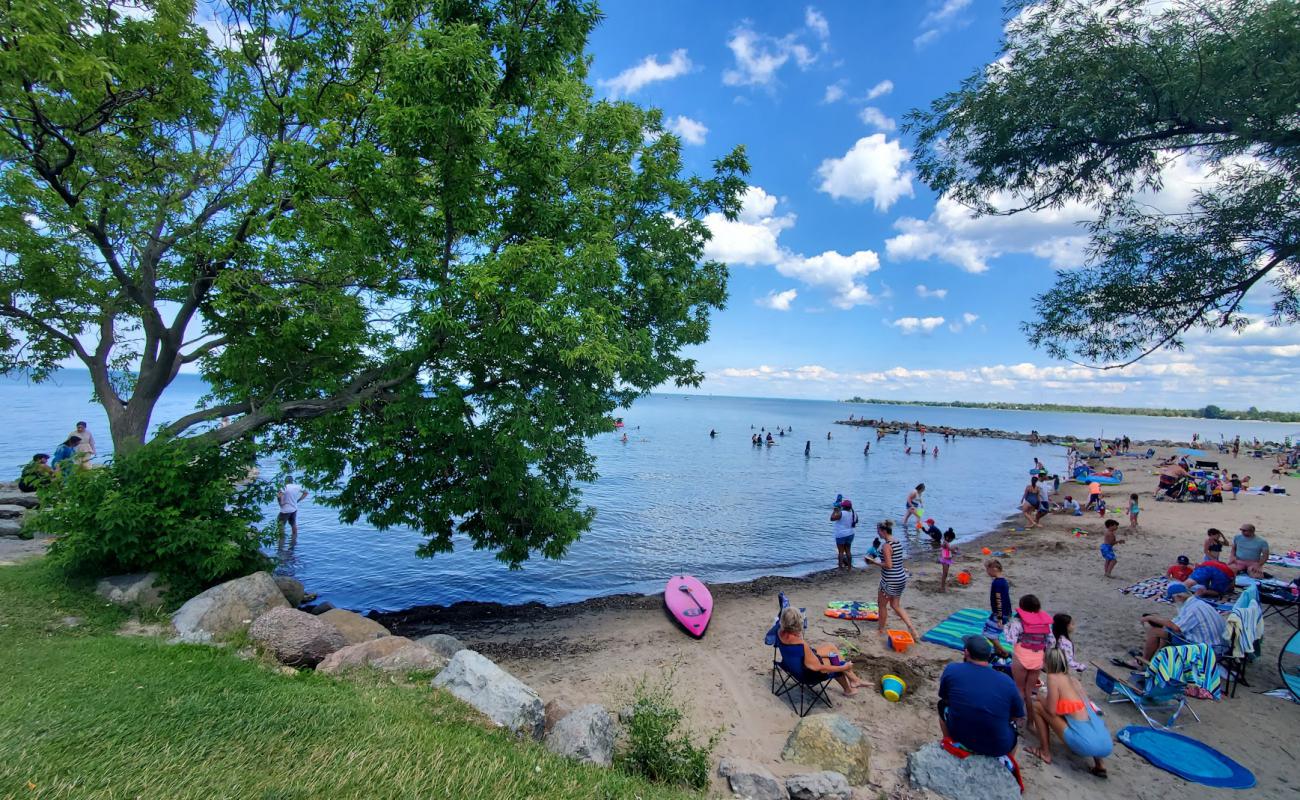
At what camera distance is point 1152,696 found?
741 centimetres

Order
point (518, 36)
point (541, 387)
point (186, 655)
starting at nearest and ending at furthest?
point (186, 655) < point (518, 36) < point (541, 387)

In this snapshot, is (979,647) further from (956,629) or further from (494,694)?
(494,694)

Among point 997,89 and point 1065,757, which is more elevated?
point 997,89

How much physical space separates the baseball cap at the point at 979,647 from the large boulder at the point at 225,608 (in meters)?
9.15

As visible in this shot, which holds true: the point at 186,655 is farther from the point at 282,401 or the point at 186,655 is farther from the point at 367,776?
the point at 282,401

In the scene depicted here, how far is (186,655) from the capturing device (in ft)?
20.4

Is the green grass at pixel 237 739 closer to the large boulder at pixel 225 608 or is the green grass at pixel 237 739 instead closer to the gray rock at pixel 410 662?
the gray rock at pixel 410 662

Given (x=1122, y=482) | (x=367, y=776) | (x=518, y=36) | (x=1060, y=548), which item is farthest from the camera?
(x=1122, y=482)

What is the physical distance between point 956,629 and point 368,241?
12709mm

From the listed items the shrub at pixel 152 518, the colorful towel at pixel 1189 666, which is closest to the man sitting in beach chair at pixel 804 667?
the colorful towel at pixel 1189 666

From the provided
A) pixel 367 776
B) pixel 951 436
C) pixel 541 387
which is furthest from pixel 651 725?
pixel 951 436

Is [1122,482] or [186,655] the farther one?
[1122,482]

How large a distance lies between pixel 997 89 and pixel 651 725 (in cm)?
988

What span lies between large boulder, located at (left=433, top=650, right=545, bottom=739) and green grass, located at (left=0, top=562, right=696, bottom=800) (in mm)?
186
